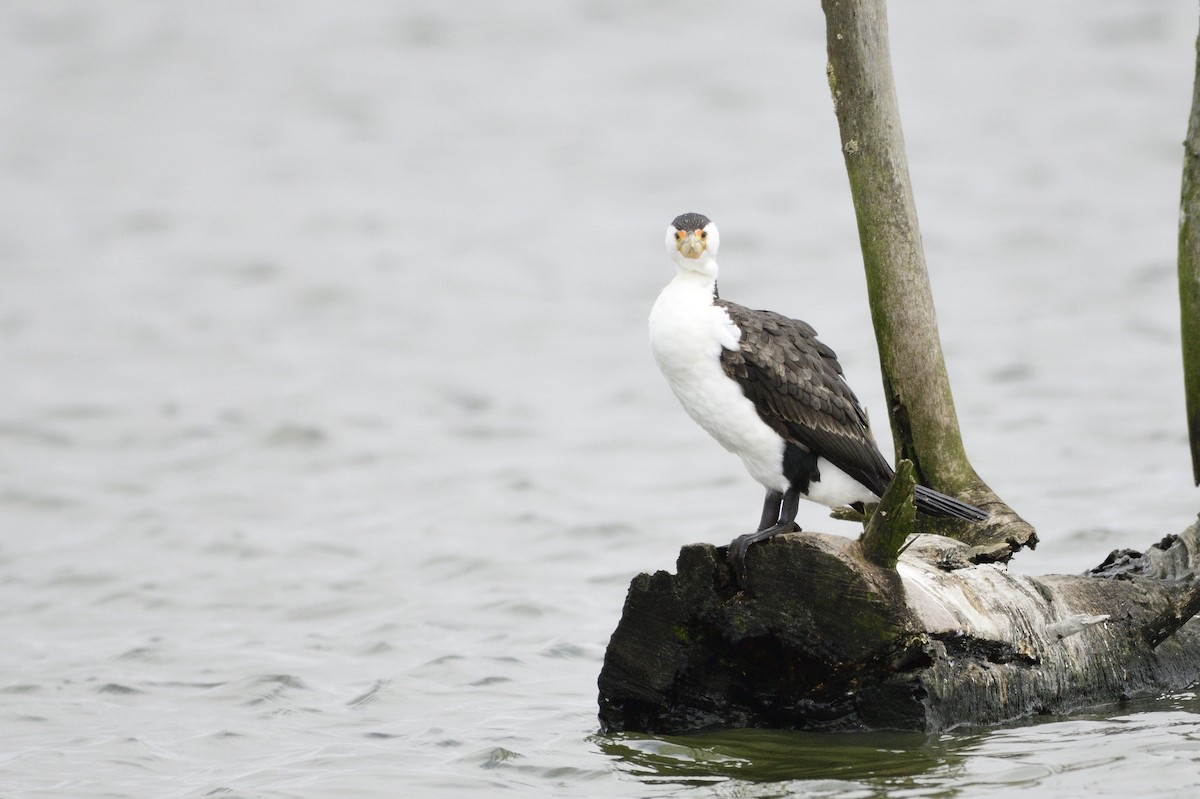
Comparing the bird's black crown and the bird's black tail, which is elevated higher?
the bird's black crown

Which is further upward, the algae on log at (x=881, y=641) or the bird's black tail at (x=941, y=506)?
the bird's black tail at (x=941, y=506)

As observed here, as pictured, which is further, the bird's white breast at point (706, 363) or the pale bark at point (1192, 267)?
the pale bark at point (1192, 267)

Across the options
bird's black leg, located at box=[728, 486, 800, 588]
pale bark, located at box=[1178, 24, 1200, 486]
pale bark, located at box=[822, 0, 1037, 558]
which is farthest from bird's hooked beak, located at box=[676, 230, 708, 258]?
pale bark, located at box=[1178, 24, 1200, 486]

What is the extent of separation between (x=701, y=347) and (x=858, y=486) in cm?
87

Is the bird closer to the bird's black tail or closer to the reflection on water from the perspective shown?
the bird's black tail

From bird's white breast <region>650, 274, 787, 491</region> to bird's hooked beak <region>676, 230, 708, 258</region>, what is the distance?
13 centimetres

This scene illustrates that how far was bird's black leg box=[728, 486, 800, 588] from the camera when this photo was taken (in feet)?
18.1

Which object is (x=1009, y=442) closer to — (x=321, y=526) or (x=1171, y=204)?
(x=321, y=526)

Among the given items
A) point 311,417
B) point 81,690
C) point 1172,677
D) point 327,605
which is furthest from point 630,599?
point 311,417

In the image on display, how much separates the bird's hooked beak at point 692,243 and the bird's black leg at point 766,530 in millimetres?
1004

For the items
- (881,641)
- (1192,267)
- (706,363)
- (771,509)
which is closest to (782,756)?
(881,641)

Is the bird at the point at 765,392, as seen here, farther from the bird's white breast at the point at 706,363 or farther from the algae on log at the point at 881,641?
the algae on log at the point at 881,641

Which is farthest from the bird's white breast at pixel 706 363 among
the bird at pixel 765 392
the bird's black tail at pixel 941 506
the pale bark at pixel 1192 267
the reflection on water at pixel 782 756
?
the pale bark at pixel 1192 267

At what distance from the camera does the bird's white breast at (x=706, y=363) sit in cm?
598
